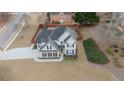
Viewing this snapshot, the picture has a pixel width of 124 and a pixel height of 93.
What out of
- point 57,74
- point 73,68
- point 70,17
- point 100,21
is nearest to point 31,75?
point 57,74

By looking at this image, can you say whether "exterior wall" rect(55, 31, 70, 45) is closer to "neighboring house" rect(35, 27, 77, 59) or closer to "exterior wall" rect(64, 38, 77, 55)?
"neighboring house" rect(35, 27, 77, 59)

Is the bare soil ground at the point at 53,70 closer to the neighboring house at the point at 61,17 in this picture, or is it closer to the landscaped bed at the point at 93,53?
the landscaped bed at the point at 93,53

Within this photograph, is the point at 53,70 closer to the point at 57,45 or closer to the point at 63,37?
the point at 57,45

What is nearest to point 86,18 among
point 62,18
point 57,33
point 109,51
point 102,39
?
point 62,18

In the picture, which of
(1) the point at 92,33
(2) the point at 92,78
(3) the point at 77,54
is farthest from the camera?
(1) the point at 92,33

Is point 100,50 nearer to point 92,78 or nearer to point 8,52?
point 92,78

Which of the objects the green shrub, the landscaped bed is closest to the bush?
the green shrub
